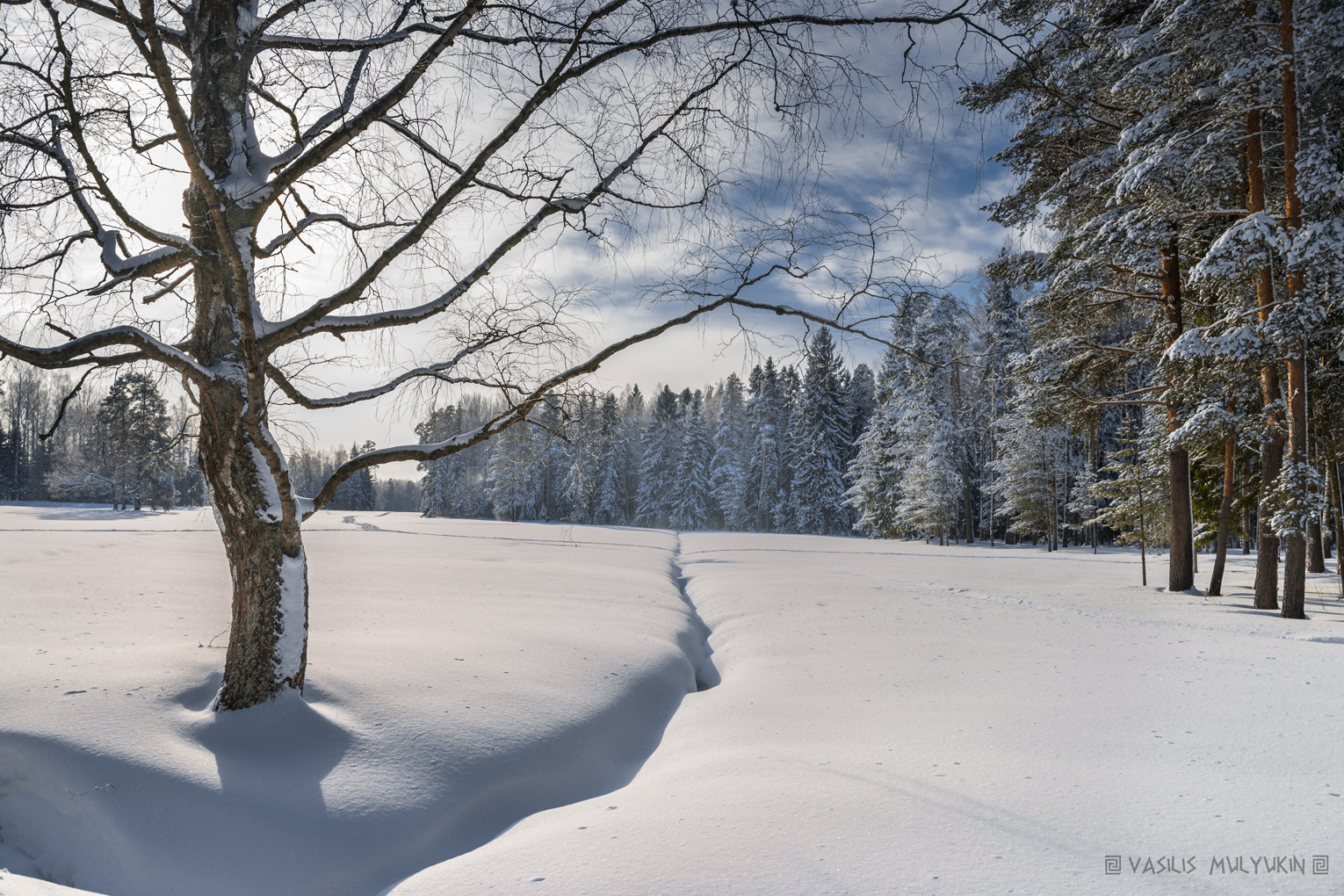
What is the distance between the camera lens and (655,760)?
3955 mm

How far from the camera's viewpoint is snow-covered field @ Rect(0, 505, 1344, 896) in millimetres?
2434

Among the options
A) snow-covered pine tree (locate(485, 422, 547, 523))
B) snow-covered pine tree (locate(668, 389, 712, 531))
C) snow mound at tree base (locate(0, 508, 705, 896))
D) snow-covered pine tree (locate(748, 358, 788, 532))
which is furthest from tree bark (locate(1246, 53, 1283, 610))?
snow-covered pine tree (locate(668, 389, 712, 531))

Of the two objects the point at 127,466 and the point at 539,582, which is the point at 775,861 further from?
the point at 539,582

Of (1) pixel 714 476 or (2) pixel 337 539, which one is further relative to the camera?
(1) pixel 714 476

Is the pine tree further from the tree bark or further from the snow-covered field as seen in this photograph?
the tree bark

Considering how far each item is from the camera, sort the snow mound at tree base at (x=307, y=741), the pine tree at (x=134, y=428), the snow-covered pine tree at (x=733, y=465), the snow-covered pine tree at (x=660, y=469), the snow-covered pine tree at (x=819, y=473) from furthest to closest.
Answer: the snow-covered pine tree at (x=660, y=469), the snow-covered pine tree at (x=733, y=465), the snow-covered pine tree at (x=819, y=473), the pine tree at (x=134, y=428), the snow mound at tree base at (x=307, y=741)

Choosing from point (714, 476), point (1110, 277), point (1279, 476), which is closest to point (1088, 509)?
point (1110, 277)

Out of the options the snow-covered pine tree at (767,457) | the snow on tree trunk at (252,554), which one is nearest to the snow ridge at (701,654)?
the snow on tree trunk at (252,554)

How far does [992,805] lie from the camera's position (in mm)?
2783

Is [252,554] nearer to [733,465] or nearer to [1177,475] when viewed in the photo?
[1177,475]

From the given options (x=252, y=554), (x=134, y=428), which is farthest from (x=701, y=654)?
(x=134, y=428)

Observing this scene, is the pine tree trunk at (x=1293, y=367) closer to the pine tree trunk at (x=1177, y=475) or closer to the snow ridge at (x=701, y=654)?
the pine tree trunk at (x=1177, y=475)

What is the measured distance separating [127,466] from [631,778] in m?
4.53

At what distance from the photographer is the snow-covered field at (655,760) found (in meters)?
2.43
